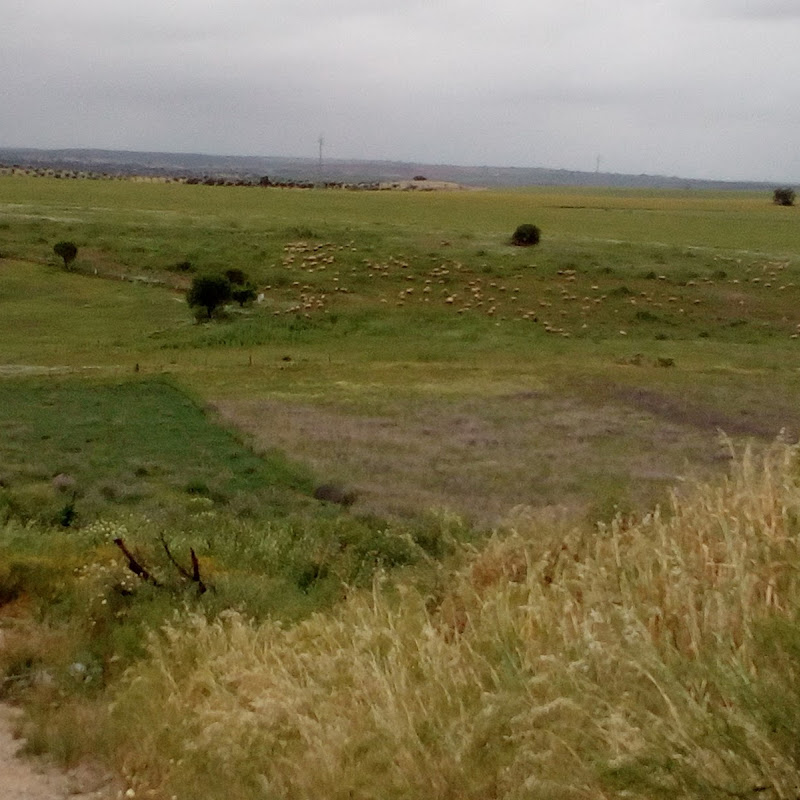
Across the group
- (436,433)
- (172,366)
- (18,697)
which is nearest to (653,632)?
(18,697)

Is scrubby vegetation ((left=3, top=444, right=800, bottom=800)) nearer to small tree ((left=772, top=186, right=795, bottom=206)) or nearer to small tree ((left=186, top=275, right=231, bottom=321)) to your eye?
small tree ((left=186, top=275, right=231, bottom=321))

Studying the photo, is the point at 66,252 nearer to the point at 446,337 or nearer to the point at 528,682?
the point at 446,337

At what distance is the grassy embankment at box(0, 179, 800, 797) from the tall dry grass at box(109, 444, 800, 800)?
3 centimetres

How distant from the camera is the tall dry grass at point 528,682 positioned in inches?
141

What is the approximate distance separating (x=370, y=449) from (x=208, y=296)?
2131 cm

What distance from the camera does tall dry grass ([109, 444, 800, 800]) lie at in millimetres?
3582

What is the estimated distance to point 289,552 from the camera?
30.7 feet

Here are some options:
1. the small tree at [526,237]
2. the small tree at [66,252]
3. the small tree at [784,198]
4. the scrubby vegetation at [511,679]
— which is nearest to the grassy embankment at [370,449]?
the scrubby vegetation at [511,679]

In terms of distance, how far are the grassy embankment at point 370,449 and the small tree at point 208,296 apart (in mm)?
1130

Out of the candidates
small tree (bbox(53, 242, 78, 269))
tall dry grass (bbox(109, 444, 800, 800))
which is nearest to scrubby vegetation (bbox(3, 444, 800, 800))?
tall dry grass (bbox(109, 444, 800, 800))

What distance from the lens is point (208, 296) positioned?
4066 centimetres

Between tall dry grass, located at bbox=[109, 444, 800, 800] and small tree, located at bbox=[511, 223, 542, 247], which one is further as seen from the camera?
small tree, located at bbox=[511, 223, 542, 247]

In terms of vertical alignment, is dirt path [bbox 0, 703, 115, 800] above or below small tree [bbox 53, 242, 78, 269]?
above

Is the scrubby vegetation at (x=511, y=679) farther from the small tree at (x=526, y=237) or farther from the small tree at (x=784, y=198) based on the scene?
the small tree at (x=784, y=198)
